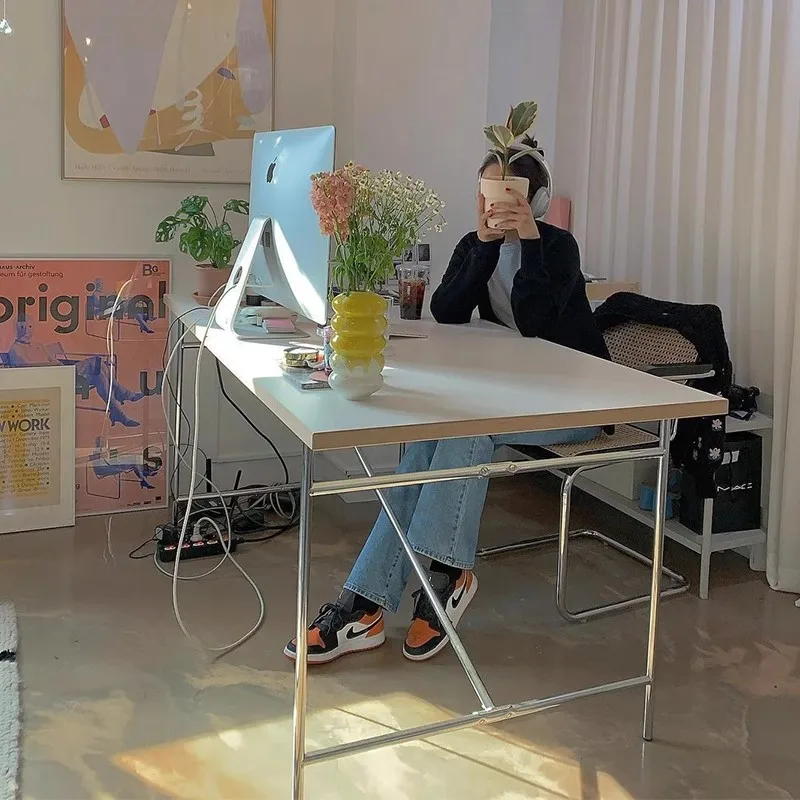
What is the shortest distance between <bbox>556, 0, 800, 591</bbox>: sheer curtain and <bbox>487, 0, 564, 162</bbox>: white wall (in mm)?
107

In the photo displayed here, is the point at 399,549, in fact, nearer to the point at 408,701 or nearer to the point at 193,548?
the point at 408,701

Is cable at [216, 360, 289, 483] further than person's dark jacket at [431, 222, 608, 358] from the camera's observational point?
Yes

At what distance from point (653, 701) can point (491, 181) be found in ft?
3.63

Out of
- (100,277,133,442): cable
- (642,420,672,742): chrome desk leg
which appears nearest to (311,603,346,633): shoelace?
(642,420,672,742): chrome desk leg

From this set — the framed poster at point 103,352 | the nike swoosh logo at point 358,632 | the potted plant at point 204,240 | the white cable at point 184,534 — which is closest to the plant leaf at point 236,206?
the potted plant at point 204,240

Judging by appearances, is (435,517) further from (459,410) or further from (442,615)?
(459,410)

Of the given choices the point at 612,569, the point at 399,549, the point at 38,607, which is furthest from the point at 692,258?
the point at 38,607

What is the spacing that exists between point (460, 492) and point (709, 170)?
1.36m

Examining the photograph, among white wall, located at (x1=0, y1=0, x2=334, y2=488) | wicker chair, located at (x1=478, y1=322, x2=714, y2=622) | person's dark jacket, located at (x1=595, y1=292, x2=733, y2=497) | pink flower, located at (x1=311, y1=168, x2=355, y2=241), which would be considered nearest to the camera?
pink flower, located at (x1=311, y1=168, x2=355, y2=241)

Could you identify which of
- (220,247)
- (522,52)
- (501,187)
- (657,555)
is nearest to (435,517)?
(657,555)

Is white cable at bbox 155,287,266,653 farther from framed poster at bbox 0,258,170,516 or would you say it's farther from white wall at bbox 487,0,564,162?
white wall at bbox 487,0,564,162

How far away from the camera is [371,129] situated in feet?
10.0

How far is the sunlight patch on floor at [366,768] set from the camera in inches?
69.1

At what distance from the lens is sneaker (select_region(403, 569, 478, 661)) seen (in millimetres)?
2225
